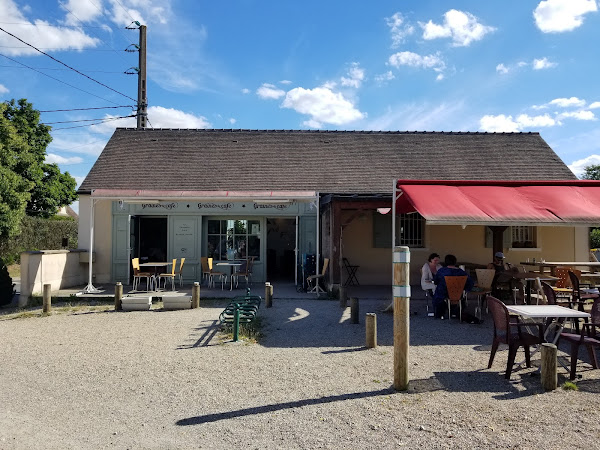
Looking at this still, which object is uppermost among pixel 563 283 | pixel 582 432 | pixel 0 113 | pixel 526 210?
pixel 0 113

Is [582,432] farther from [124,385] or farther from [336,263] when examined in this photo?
[336,263]

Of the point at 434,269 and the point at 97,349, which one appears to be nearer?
the point at 97,349

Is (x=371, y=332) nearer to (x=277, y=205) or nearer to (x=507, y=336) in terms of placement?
(x=507, y=336)

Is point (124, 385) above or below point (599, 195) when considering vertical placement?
below

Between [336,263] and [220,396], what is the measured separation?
663 centimetres

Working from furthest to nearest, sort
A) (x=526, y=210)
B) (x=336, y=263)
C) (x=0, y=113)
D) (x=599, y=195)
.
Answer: (x=0, y=113) → (x=336, y=263) → (x=599, y=195) → (x=526, y=210)

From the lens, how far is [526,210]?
7469mm

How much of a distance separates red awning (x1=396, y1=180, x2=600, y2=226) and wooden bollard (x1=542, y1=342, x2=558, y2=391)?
2803mm

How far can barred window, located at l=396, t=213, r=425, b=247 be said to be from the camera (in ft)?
42.2

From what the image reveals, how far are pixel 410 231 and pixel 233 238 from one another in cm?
519

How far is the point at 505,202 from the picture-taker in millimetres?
7652

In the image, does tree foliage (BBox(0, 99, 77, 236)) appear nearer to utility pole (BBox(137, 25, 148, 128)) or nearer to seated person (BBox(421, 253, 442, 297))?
utility pole (BBox(137, 25, 148, 128))

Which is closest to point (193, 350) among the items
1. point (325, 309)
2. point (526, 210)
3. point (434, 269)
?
point (325, 309)


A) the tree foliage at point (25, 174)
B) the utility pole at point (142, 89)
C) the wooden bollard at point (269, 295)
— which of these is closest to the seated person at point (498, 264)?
the wooden bollard at point (269, 295)
